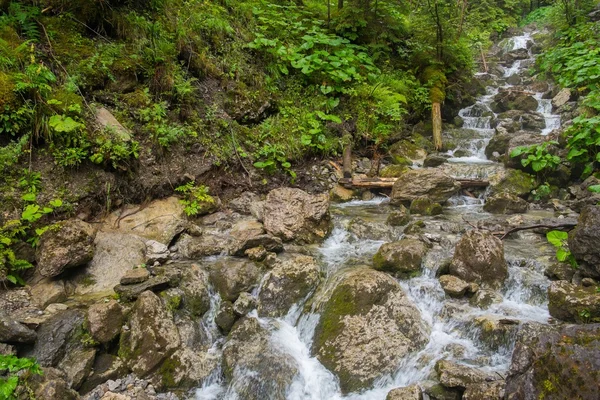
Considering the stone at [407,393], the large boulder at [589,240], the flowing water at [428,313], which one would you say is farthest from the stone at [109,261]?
the large boulder at [589,240]

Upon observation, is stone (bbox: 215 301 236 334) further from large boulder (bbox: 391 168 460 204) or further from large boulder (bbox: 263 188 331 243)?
large boulder (bbox: 391 168 460 204)

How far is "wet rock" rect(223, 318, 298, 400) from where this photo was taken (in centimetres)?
406

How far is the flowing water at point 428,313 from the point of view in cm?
400

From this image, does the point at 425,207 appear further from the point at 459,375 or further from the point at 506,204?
the point at 459,375

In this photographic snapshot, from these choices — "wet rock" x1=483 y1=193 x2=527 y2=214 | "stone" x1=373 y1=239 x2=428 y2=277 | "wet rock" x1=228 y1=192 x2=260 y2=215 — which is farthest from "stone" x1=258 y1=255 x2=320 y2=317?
"wet rock" x1=483 y1=193 x2=527 y2=214

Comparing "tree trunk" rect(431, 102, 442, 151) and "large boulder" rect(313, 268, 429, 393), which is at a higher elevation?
"tree trunk" rect(431, 102, 442, 151)

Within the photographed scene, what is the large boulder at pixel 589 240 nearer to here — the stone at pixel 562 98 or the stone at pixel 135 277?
the stone at pixel 135 277

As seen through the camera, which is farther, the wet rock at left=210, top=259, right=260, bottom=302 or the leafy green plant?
the wet rock at left=210, top=259, right=260, bottom=302

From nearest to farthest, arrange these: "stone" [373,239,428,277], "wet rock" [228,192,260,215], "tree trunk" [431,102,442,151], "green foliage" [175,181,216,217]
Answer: "stone" [373,239,428,277]
"green foliage" [175,181,216,217]
"wet rock" [228,192,260,215]
"tree trunk" [431,102,442,151]

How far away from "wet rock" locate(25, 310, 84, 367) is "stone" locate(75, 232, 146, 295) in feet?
1.92

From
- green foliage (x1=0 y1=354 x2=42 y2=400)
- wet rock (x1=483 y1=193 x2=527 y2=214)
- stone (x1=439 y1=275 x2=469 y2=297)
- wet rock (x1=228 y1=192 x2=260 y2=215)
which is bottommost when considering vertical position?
stone (x1=439 y1=275 x2=469 y2=297)

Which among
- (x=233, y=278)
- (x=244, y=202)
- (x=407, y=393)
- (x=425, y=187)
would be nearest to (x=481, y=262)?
(x=407, y=393)

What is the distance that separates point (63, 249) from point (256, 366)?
Answer: 2.97m

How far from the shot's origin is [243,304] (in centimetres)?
485
